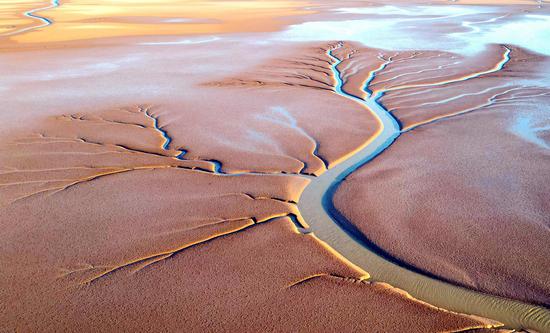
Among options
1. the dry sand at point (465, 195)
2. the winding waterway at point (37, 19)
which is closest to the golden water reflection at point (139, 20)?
the winding waterway at point (37, 19)

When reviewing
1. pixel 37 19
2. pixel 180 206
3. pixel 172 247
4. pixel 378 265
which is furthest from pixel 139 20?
pixel 378 265

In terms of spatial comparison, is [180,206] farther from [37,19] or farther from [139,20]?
[37,19]

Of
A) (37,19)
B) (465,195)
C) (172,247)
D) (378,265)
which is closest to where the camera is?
(378,265)

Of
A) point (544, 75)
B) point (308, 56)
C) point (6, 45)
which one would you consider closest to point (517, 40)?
point (544, 75)

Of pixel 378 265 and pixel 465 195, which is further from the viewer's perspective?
pixel 465 195

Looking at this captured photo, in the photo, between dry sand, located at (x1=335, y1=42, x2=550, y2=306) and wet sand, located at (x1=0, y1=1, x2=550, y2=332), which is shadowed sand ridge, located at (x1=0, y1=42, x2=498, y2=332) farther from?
dry sand, located at (x1=335, y1=42, x2=550, y2=306)

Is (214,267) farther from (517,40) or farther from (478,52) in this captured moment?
(517,40)

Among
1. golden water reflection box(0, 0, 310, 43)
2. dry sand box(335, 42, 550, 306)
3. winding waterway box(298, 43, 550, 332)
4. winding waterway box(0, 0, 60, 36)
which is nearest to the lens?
winding waterway box(298, 43, 550, 332)

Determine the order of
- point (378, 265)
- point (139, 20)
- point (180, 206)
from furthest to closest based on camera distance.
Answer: point (139, 20) < point (180, 206) < point (378, 265)


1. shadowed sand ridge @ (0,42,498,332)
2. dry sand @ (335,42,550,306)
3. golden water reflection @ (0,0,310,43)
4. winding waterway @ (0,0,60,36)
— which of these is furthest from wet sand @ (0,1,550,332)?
winding waterway @ (0,0,60,36)
